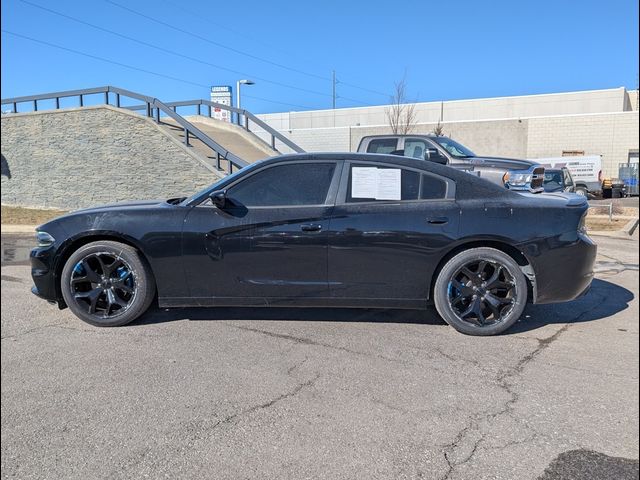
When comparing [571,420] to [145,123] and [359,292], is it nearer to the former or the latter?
[359,292]

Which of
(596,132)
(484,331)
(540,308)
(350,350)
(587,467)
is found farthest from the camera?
(596,132)

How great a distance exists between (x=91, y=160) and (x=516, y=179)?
13.9 m

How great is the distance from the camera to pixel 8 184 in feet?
61.9

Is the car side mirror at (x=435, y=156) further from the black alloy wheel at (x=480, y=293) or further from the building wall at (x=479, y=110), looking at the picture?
the building wall at (x=479, y=110)

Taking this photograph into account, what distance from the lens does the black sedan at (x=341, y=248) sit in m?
4.46

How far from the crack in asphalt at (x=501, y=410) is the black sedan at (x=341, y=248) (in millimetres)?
350

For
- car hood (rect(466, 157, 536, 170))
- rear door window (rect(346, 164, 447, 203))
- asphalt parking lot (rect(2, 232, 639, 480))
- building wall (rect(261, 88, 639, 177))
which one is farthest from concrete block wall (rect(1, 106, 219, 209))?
building wall (rect(261, 88, 639, 177))

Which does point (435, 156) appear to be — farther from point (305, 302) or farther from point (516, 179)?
point (305, 302)

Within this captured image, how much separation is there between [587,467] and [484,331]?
1.95 metres

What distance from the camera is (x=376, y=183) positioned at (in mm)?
4648

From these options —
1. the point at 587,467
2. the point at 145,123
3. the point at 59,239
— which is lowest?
the point at 587,467

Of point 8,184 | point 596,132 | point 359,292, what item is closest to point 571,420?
point 359,292

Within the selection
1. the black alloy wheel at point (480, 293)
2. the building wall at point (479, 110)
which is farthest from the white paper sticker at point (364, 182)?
the building wall at point (479, 110)

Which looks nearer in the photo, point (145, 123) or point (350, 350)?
point (350, 350)
